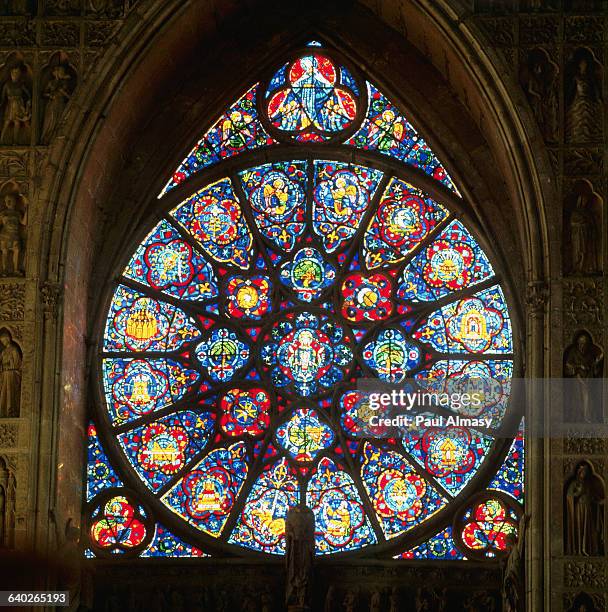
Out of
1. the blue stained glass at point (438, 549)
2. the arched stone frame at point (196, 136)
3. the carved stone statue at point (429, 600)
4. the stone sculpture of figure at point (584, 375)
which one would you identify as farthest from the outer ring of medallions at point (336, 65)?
the carved stone statue at point (429, 600)

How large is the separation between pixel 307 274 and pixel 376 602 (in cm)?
357

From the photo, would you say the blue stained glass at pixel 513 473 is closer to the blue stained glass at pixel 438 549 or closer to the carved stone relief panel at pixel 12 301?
the blue stained glass at pixel 438 549

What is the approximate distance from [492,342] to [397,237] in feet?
5.06

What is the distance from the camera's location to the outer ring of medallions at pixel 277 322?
43.1 ft

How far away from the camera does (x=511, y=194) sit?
42.1 ft

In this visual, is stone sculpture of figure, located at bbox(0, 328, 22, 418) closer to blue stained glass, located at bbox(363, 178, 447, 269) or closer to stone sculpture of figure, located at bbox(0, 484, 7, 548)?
stone sculpture of figure, located at bbox(0, 484, 7, 548)

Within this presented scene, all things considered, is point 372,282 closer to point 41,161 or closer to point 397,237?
point 397,237

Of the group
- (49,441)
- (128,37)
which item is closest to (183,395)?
(49,441)

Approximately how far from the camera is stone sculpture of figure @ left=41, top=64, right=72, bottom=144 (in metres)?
12.5

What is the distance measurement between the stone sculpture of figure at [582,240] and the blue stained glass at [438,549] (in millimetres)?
2880

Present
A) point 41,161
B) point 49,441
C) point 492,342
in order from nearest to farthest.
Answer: point 49,441
point 41,161
point 492,342

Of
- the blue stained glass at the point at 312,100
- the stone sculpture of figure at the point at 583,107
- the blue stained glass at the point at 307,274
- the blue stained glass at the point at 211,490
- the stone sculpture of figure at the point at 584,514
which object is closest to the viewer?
the stone sculpture of figure at the point at 584,514

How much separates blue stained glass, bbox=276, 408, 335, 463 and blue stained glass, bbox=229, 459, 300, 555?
0.18 m

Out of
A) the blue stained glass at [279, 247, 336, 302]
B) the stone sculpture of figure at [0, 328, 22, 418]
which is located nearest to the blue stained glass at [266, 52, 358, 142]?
the blue stained glass at [279, 247, 336, 302]
